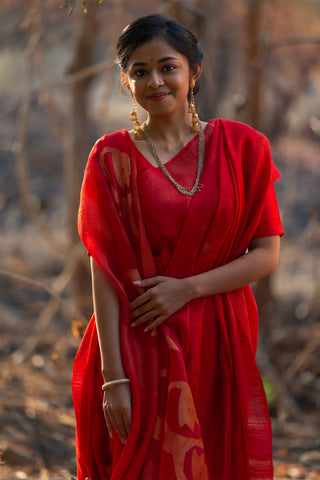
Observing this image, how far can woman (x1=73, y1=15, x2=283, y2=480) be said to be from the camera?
149cm

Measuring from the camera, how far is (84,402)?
Result: 5.24 feet

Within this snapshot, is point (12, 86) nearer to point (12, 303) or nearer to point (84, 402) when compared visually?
point (12, 303)

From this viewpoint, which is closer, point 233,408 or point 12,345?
point 233,408

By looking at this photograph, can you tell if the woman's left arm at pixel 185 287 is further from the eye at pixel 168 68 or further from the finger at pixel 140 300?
the eye at pixel 168 68

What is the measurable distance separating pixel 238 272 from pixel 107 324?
0.36 metres

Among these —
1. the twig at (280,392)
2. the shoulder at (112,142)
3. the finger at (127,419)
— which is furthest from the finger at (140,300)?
the twig at (280,392)

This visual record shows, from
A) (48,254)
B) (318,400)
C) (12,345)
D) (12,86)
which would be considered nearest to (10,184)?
(48,254)

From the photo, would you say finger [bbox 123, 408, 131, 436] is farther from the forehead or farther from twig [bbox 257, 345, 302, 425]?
twig [bbox 257, 345, 302, 425]

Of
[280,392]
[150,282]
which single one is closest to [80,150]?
[280,392]

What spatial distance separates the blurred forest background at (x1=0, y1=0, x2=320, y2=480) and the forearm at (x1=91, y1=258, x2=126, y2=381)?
666 mm

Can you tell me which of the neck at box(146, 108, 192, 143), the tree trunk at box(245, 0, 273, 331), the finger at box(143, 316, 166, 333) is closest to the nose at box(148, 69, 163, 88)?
the neck at box(146, 108, 192, 143)

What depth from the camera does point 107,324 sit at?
1.51 m

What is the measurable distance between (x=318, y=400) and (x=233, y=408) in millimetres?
2371

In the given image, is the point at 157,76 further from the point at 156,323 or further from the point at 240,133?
the point at 156,323
